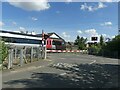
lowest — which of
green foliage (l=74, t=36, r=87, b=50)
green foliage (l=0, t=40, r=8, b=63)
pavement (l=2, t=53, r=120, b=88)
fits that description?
pavement (l=2, t=53, r=120, b=88)

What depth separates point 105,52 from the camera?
50094 millimetres

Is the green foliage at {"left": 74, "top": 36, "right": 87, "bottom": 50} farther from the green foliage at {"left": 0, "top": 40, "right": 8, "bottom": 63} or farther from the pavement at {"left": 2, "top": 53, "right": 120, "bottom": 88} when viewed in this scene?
the green foliage at {"left": 0, "top": 40, "right": 8, "bottom": 63}

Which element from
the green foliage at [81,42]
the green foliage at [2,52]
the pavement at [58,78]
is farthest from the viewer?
the green foliage at [81,42]

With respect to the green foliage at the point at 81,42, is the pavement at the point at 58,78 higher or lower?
lower

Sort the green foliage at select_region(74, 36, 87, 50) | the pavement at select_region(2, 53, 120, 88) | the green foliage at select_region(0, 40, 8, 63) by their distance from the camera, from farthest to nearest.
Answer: the green foliage at select_region(74, 36, 87, 50) < the green foliage at select_region(0, 40, 8, 63) < the pavement at select_region(2, 53, 120, 88)

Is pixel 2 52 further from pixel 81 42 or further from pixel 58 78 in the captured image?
pixel 81 42

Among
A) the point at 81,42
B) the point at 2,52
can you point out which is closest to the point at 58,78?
the point at 2,52

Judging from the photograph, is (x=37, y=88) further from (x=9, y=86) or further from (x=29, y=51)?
(x=29, y=51)

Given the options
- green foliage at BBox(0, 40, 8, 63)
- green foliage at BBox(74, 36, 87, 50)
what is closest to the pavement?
green foliage at BBox(0, 40, 8, 63)

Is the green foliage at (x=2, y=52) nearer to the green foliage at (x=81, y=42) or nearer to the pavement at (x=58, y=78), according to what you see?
the pavement at (x=58, y=78)

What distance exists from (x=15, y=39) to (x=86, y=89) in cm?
4037

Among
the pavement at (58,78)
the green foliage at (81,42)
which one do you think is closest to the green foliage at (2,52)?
the pavement at (58,78)

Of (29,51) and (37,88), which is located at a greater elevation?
(29,51)

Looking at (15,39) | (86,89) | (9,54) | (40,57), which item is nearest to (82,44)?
(15,39)
